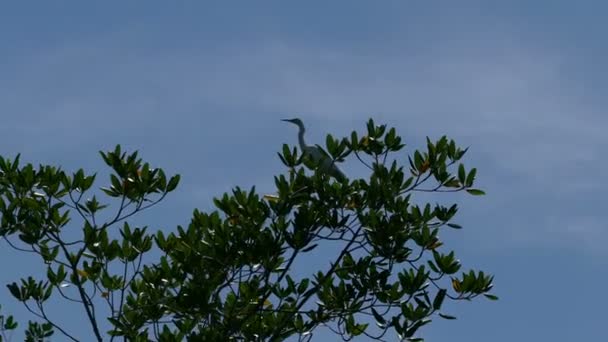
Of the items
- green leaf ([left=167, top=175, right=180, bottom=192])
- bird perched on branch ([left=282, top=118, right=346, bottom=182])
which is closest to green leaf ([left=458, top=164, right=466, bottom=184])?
bird perched on branch ([left=282, top=118, right=346, bottom=182])

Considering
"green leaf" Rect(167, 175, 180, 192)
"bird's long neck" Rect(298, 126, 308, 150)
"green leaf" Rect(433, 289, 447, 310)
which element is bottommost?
"green leaf" Rect(433, 289, 447, 310)

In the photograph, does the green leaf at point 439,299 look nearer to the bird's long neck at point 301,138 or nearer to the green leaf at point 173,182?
the green leaf at point 173,182

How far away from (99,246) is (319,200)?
1.98m

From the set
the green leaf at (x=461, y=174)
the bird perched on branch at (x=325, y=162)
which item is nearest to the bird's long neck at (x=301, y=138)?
the bird perched on branch at (x=325, y=162)

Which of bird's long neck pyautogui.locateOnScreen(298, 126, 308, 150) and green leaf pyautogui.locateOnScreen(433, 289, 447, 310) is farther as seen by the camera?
bird's long neck pyautogui.locateOnScreen(298, 126, 308, 150)

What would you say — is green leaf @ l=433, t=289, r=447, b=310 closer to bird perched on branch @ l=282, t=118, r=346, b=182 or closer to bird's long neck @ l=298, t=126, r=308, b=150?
bird perched on branch @ l=282, t=118, r=346, b=182

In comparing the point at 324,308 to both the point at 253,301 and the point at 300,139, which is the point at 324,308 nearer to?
the point at 253,301

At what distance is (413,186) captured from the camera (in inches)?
541

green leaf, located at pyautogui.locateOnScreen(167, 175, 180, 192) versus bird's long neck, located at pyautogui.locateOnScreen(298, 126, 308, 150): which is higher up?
bird's long neck, located at pyautogui.locateOnScreen(298, 126, 308, 150)

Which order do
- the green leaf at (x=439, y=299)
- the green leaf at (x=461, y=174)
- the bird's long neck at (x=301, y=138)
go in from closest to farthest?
the green leaf at (x=439, y=299)
the green leaf at (x=461, y=174)
the bird's long neck at (x=301, y=138)

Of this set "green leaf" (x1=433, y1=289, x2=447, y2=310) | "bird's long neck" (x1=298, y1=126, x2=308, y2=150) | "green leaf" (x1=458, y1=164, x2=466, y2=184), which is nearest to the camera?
"green leaf" (x1=433, y1=289, x2=447, y2=310)

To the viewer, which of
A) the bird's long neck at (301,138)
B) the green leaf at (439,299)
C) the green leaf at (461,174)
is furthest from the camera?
the bird's long neck at (301,138)

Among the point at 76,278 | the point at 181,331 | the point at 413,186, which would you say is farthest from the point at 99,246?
the point at 413,186

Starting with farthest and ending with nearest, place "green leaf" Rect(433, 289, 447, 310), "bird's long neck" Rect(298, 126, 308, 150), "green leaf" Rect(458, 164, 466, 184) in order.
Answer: "bird's long neck" Rect(298, 126, 308, 150) < "green leaf" Rect(458, 164, 466, 184) < "green leaf" Rect(433, 289, 447, 310)
